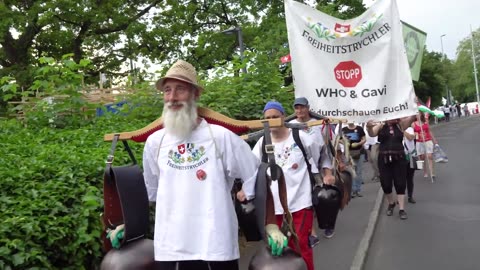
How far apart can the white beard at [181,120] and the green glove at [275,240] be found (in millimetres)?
648

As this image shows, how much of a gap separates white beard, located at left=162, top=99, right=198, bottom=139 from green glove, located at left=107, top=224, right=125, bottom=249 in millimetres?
580

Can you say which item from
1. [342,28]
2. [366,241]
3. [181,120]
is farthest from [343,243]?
[181,120]

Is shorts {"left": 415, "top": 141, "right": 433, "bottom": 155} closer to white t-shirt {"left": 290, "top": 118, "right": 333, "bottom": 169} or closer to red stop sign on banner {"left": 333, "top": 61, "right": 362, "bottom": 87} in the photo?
red stop sign on banner {"left": 333, "top": 61, "right": 362, "bottom": 87}

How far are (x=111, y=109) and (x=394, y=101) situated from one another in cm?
528

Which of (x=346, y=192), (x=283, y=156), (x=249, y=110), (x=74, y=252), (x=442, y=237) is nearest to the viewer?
(x=74, y=252)

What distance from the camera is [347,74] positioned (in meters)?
6.70

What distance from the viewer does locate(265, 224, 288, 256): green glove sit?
9.15ft

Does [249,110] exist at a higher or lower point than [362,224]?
higher

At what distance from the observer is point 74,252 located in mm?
3355

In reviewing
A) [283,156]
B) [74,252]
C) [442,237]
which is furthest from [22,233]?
[442,237]

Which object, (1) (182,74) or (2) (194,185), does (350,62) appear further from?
(2) (194,185)

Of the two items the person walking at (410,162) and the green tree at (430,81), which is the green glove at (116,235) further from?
the green tree at (430,81)

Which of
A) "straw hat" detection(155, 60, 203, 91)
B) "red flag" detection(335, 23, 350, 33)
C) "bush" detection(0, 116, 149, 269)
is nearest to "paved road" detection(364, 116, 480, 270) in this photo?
"red flag" detection(335, 23, 350, 33)

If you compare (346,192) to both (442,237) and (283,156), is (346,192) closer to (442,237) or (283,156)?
(283,156)
